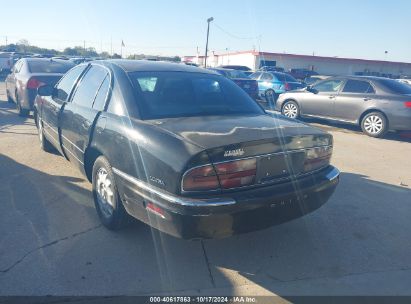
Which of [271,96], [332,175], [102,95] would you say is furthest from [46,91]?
[271,96]

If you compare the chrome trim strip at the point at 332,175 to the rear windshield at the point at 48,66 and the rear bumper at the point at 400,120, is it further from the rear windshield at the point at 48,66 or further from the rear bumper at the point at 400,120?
the rear windshield at the point at 48,66

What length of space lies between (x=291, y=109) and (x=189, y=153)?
946 centimetres

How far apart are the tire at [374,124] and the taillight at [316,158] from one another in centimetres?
659

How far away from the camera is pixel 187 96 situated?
3.74m

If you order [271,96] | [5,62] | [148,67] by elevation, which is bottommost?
[271,96]

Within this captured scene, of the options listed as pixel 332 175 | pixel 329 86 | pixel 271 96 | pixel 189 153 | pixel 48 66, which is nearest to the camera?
pixel 189 153

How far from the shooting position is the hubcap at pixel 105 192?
3.44 m

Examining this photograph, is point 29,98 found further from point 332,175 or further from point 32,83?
point 332,175

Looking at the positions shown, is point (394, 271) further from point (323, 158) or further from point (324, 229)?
point (323, 158)

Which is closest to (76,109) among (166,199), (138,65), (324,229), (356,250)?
(138,65)

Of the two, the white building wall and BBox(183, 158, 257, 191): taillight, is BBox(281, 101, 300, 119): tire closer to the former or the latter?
BBox(183, 158, 257, 191): taillight

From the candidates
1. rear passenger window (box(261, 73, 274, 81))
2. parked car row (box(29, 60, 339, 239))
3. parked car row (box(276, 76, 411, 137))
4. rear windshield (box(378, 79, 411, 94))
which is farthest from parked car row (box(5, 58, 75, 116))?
rear passenger window (box(261, 73, 274, 81))

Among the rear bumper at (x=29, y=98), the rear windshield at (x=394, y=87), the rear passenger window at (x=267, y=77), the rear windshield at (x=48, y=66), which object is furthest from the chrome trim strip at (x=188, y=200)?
the rear passenger window at (x=267, y=77)

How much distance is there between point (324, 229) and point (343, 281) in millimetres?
898
